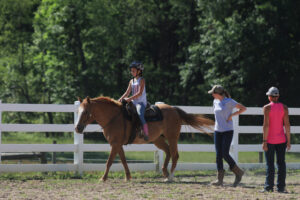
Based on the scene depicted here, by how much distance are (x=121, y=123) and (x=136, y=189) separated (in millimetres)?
1854

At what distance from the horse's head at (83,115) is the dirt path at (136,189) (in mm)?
1123

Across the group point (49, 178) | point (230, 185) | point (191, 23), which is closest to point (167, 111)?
point (230, 185)

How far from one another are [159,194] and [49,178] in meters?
3.55

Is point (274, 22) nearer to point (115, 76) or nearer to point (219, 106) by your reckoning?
point (115, 76)

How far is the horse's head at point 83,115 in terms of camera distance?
32.9ft

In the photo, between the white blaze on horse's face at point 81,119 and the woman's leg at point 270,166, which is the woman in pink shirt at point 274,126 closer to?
the woman's leg at point 270,166

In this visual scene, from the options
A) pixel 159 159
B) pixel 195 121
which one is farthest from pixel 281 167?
pixel 159 159

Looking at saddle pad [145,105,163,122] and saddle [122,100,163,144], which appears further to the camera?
saddle pad [145,105,163,122]

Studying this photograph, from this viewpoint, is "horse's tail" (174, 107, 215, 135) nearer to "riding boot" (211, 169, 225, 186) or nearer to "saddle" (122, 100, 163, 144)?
"saddle" (122, 100, 163, 144)

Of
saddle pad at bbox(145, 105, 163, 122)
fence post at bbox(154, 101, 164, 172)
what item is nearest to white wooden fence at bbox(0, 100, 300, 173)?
fence post at bbox(154, 101, 164, 172)

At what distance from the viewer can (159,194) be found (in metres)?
8.45

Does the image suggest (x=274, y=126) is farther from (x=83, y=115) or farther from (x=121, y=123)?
(x=83, y=115)

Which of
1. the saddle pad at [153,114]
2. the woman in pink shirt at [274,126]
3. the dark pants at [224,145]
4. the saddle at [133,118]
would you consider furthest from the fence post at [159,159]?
the woman in pink shirt at [274,126]

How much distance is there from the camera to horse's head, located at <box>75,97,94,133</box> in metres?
10.0
